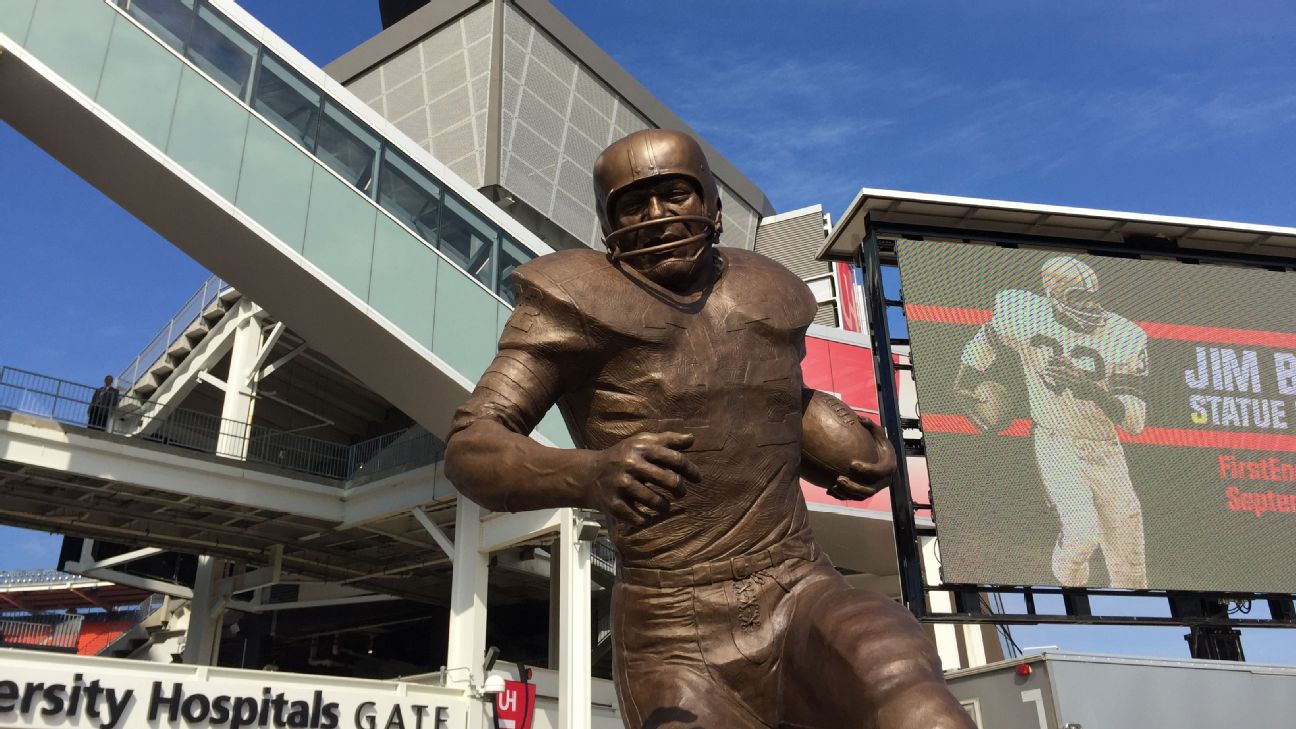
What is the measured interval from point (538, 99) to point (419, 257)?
40.8 feet

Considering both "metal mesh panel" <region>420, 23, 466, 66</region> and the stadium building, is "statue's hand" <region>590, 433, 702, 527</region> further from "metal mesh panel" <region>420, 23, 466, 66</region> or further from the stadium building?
"metal mesh panel" <region>420, 23, 466, 66</region>

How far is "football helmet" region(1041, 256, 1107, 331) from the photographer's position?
44.2ft

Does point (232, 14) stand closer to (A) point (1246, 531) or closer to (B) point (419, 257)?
(B) point (419, 257)

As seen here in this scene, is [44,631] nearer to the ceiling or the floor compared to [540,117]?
nearer to the floor

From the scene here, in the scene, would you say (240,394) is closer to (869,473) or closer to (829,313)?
(829,313)

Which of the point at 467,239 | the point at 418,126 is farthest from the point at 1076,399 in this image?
the point at 418,126

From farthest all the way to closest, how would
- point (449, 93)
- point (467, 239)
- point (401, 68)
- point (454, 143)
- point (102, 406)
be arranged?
point (401, 68) < point (449, 93) < point (454, 143) < point (102, 406) < point (467, 239)

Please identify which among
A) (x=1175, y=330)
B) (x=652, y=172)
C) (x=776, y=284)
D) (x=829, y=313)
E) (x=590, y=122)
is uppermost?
(x=590, y=122)

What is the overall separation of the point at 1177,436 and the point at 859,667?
41.6ft

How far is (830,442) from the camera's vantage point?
2.40 m

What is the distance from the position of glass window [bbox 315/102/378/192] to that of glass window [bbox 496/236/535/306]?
212cm

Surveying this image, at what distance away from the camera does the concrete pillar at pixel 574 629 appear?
1441 cm

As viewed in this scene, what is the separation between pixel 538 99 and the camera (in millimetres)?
25766

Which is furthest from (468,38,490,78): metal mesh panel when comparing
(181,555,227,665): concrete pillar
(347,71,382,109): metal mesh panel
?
(181,555,227,665): concrete pillar
